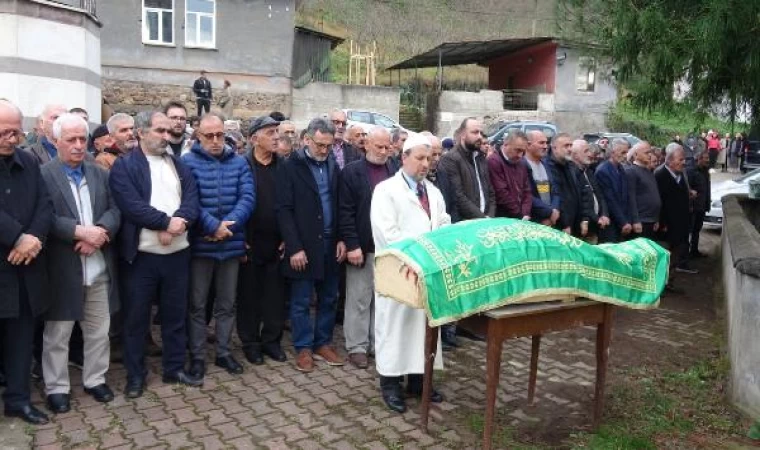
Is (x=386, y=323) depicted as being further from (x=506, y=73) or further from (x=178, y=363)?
(x=506, y=73)

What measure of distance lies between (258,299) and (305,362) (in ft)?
2.25

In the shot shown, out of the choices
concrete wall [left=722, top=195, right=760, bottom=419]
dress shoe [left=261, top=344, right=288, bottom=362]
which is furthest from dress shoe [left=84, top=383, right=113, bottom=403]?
concrete wall [left=722, top=195, right=760, bottom=419]

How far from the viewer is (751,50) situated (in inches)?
246

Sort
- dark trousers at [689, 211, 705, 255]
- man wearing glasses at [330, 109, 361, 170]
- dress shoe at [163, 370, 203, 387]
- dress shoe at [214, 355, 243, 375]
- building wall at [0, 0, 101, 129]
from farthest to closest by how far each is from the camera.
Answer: dark trousers at [689, 211, 705, 255]
building wall at [0, 0, 101, 129]
man wearing glasses at [330, 109, 361, 170]
dress shoe at [214, 355, 243, 375]
dress shoe at [163, 370, 203, 387]

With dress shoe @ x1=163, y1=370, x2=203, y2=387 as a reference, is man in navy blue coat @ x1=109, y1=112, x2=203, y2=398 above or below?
above

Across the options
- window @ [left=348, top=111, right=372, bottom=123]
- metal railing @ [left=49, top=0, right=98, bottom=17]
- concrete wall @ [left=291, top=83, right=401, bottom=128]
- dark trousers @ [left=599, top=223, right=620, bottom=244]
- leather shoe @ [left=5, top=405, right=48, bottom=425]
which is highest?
metal railing @ [left=49, top=0, right=98, bottom=17]

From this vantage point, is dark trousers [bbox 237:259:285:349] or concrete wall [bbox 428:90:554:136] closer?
dark trousers [bbox 237:259:285:349]

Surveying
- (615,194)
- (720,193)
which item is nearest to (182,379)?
(615,194)

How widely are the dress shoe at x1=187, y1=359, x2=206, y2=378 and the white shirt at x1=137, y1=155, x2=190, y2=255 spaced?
944 millimetres

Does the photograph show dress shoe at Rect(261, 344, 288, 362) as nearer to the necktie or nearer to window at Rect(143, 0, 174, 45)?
the necktie

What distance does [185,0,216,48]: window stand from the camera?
23.8m

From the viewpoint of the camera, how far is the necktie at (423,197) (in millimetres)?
4938

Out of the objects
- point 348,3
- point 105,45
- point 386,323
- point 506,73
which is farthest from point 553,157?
point 348,3

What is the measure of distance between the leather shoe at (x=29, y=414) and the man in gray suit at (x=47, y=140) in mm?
1973
